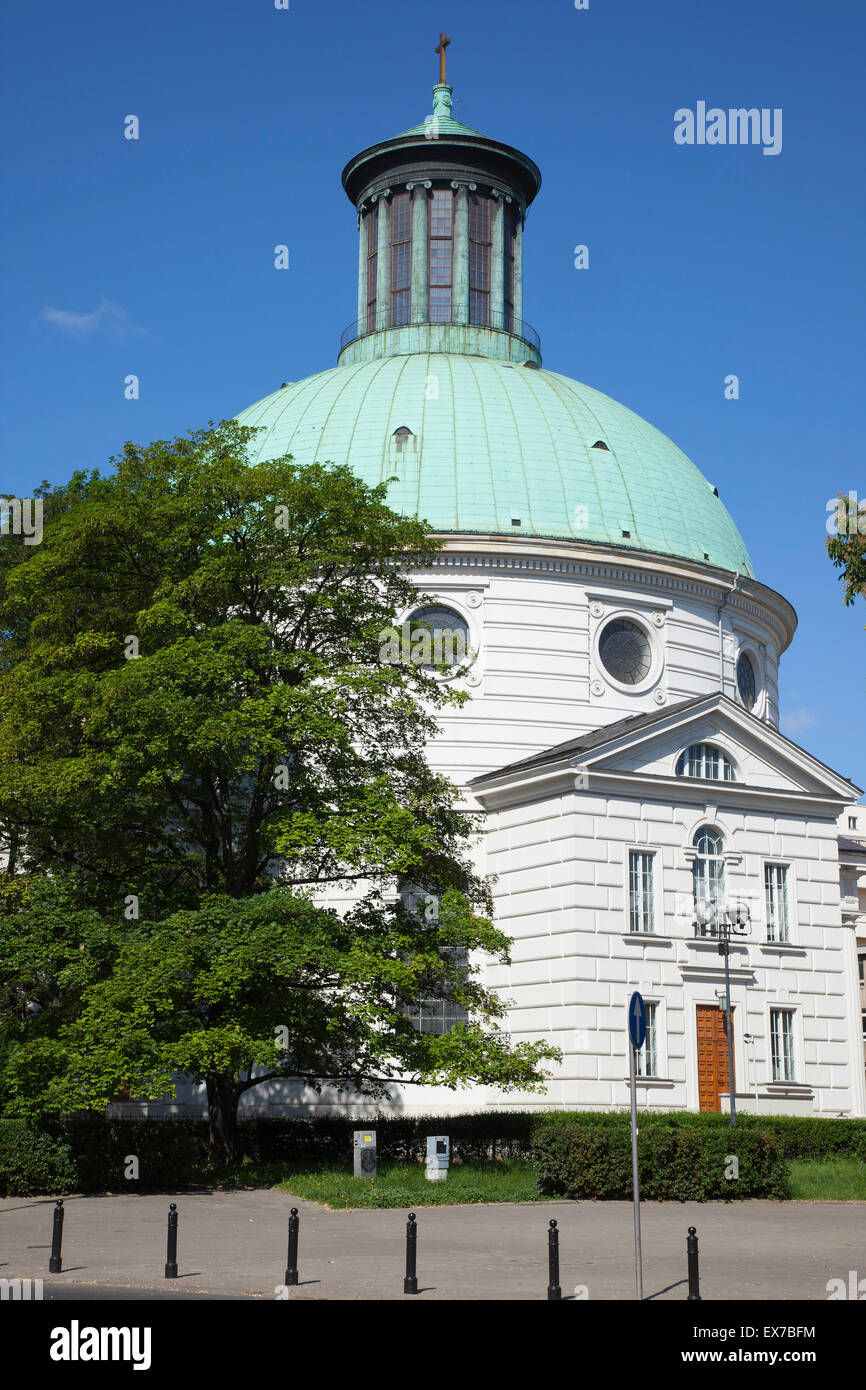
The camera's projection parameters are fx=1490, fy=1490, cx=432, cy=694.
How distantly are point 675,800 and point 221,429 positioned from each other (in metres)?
14.9

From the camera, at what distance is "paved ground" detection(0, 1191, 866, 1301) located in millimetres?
15500

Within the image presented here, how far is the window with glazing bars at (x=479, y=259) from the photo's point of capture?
52156 millimetres

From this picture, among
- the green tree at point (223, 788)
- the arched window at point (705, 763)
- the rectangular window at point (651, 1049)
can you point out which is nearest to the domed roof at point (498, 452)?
the arched window at point (705, 763)

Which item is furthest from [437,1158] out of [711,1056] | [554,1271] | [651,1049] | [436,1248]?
[554,1271]

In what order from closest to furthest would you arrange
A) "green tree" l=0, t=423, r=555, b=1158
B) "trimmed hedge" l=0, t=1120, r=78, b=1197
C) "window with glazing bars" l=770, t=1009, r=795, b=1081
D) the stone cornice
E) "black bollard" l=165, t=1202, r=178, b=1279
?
"black bollard" l=165, t=1202, r=178, b=1279, "trimmed hedge" l=0, t=1120, r=78, b=1197, "green tree" l=0, t=423, r=555, b=1158, "window with glazing bars" l=770, t=1009, r=795, b=1081, the stone cornice

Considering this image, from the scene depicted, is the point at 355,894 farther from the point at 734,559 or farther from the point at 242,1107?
the point at 734,559

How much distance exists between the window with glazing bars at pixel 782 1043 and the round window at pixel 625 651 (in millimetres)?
10805

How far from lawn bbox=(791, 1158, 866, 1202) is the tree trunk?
10.8 m

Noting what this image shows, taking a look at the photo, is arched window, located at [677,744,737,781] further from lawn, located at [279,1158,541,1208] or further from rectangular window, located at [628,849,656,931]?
lawn, located at [279,1158,541,1208]

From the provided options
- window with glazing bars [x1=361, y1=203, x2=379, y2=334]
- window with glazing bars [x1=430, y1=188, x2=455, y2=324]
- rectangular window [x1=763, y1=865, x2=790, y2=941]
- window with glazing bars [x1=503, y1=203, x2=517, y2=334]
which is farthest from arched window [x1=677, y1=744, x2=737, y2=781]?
window with glazing bars [x1=361, y1=203, x2=379, y2=334]

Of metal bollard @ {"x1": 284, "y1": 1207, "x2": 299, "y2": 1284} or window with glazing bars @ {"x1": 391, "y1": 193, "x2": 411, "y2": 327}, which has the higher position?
window with glazing bars @ {"x1": 391, "y1": 193, "x2": 411, "y2": 327}

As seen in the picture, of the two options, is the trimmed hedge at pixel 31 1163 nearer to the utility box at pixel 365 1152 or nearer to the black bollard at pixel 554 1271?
the utility box at pixel 365 1152

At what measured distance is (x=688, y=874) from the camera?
123 feet

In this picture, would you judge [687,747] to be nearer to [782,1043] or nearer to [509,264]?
[782,1043]
